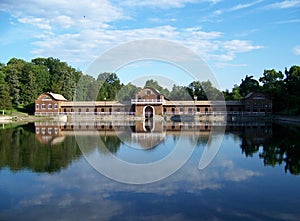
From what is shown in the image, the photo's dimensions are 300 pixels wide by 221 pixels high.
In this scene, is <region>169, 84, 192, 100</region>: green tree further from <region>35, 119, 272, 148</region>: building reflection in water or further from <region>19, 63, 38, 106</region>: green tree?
<region>19, 63, 38, 106</region>: green tree

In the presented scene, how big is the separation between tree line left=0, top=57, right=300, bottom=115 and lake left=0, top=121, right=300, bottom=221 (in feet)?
105

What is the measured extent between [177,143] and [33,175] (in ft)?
31.4

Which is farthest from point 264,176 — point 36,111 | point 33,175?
point 36,111

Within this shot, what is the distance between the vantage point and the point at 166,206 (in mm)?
8141

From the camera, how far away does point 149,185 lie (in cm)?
1016

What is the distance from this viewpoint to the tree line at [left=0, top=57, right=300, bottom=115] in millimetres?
48000

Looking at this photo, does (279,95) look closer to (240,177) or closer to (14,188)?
(240,177)

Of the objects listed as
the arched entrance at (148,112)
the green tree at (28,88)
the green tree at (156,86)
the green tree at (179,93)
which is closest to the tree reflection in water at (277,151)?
the green tree at (156,86)

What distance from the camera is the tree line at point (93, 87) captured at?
157 ft

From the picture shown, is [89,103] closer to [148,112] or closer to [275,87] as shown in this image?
[148,112]

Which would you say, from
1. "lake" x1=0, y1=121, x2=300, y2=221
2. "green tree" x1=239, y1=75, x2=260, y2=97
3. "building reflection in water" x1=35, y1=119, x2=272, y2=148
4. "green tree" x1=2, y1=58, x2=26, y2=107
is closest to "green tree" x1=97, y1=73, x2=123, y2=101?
"green tree" x1=2, y1=58, x2=26, y2=107

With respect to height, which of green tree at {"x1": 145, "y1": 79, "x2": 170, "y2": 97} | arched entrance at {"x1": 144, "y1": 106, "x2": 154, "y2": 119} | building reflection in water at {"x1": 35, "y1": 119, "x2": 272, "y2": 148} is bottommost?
building reflection in water at {"x1": 35, "y1": 119, "x2": 272, "y2": 148}

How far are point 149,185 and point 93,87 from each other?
43019mm

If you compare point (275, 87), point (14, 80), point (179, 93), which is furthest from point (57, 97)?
point (275, 87)
